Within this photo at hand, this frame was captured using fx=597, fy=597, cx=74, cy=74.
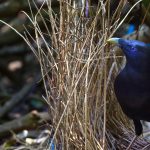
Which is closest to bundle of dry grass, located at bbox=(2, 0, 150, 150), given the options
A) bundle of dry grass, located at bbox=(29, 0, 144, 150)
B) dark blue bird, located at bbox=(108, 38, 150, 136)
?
bundle of dry grass, located at bbox=(29, 0, 144, 150)

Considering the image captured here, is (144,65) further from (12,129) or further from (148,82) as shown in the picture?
(12,129)

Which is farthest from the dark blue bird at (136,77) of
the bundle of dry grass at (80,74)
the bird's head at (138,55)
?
the bundle of dry grass at (80,74)

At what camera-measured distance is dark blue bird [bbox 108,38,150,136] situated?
5.83 ft

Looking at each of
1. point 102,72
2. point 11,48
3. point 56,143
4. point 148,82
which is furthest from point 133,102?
point 11,48

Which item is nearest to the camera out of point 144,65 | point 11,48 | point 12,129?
point 144,65

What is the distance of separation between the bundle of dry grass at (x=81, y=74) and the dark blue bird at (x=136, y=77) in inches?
4.5

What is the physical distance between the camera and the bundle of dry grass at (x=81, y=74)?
1.92 meters

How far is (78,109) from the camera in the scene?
1.96 meters

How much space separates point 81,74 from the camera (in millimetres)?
1910

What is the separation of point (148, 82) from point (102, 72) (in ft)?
0.70

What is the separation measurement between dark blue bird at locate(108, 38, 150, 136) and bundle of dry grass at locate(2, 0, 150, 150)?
115 mm

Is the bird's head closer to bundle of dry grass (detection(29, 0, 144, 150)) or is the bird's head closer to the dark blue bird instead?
the dark blue bird

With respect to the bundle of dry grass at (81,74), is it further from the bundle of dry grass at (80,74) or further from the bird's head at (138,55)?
the bird's head at (138,55)

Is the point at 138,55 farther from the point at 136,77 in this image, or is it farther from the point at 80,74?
the point at 80,74
